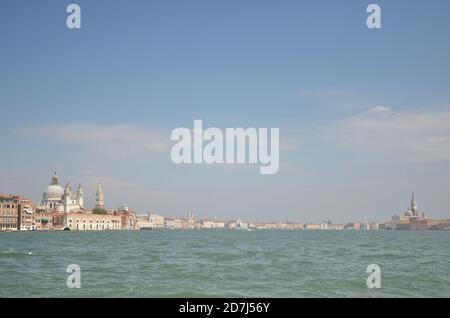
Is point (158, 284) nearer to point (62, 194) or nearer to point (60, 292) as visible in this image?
point (60, 292)

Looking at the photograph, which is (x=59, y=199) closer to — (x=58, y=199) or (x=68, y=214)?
(x=58, y=199)

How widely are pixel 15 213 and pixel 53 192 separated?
124 feet

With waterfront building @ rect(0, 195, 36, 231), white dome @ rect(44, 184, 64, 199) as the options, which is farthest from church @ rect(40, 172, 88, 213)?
waterfront building @ rect(0, 195, 36, 231)

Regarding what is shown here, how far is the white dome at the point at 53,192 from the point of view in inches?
6457

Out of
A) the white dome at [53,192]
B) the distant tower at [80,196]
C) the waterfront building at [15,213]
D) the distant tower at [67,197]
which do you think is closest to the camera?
the waterfront building at [15,213]

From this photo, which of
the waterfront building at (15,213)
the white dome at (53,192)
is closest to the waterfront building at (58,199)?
the white dome at (53,192)

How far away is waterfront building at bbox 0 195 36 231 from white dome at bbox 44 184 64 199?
103 ft

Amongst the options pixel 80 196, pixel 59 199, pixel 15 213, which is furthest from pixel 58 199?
pixel 15 213

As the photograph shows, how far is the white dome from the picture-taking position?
164m

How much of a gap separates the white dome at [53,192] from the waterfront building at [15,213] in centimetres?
3142

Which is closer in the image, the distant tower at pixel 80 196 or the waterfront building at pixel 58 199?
the waterfront building at pixel 58 199

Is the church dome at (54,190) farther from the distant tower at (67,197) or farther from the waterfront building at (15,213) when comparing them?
the waterfront building at (15,213)
